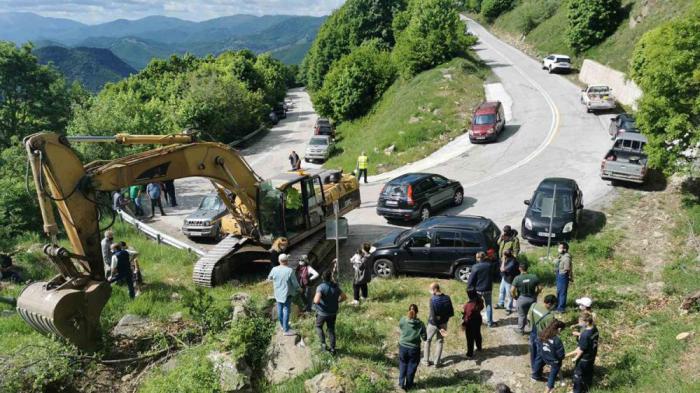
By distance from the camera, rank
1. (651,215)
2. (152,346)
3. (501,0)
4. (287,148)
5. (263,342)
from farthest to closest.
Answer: (501,0) → (287,148) → (651,215) → (152,346) → (263,342)

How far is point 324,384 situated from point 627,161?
55.1 ft

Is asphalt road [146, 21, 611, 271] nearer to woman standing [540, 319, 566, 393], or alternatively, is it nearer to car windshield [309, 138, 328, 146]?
car windshield [309, 138, 328, 146]

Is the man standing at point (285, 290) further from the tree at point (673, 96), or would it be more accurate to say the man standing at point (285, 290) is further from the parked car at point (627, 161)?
the parked car at point (627, 161)

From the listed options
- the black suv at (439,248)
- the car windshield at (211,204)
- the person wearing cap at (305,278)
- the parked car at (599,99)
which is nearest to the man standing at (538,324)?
the black suv at (439,248)

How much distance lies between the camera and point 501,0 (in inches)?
2992

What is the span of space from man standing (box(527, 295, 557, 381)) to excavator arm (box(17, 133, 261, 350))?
806 centimetres

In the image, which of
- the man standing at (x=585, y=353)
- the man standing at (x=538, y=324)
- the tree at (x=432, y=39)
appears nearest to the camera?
the man standing at (x=585, y=353)

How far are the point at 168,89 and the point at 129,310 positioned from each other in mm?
36779

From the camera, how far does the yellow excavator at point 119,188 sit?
992 cm

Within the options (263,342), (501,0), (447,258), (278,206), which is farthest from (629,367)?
(501,0)

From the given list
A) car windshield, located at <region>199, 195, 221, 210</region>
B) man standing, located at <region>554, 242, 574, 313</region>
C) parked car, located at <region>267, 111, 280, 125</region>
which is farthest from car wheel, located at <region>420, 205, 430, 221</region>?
parked car, located at <region>267, 111, 280, 125</region>

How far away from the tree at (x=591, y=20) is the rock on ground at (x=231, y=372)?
1813 inches

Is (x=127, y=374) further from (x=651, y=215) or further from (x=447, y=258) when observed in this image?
(x=651, y=215)

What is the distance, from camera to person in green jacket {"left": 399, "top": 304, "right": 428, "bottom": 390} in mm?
8914
